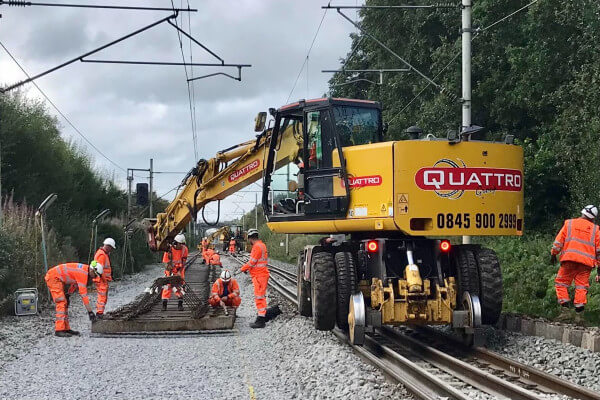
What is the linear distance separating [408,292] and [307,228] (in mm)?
2153

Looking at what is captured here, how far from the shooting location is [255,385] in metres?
8.59

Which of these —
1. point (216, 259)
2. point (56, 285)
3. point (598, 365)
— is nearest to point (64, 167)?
point (216, 259)

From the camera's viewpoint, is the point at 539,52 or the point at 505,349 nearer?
the point at 505,349

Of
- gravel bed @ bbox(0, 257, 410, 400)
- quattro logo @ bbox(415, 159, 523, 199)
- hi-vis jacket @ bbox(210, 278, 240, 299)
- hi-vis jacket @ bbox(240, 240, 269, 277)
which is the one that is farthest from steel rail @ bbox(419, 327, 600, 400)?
hi-vis jacket @ bbox(210, 278, 240, 299)

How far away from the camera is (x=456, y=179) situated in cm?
980

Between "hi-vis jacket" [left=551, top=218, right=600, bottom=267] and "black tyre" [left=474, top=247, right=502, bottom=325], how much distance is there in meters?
1.18

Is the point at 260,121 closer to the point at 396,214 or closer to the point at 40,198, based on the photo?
the point at 396,214

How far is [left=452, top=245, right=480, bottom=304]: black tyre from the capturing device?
405 inches

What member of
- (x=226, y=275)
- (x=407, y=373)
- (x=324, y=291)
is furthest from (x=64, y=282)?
(x=407, y=373)

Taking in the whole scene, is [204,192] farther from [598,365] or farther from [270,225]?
[598,365]

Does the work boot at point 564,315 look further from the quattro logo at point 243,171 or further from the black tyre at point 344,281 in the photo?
the quattro logo at point 243,171

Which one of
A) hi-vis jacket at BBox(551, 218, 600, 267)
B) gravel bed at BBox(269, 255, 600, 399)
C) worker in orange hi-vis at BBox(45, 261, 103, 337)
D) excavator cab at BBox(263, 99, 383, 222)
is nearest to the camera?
gravel bed at BBox(269, 255, 600, 399)

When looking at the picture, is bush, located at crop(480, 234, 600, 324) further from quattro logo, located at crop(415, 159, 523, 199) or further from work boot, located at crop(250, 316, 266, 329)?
work boot, located at crop(250, 316, 266, 329)

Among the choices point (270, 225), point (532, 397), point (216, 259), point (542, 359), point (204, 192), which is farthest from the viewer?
point (216, 259)
